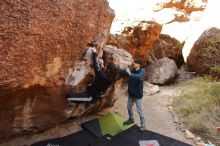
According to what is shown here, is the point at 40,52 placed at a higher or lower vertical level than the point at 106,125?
higher

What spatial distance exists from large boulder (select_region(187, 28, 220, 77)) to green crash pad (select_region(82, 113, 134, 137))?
4766 millimetres

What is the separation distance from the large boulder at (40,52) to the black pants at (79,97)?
0.16 metres

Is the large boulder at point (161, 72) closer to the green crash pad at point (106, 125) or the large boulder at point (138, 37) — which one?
the large boulder at point (138, 37)

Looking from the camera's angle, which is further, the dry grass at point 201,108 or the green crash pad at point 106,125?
the dry grass at point 201,108

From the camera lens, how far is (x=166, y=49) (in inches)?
517

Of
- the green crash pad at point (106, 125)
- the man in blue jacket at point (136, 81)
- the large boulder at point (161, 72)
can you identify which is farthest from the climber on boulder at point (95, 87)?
the large boulder at point (161, 72)

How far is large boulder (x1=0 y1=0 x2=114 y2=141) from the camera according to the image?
530 centimetres

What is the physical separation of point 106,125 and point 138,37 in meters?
4.49

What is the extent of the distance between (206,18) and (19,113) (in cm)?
868

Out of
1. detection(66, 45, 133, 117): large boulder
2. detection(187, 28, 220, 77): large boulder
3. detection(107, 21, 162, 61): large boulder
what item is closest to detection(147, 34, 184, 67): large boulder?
detection(107, 21, 162, 61): large boulder

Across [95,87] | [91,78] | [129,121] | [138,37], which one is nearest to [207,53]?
[138,37]

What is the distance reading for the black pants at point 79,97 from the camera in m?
6.64

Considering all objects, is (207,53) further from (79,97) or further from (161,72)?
(79,97)

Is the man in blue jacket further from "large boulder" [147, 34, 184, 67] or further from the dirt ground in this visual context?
"large boulder" [147, 34, 184, 67]
